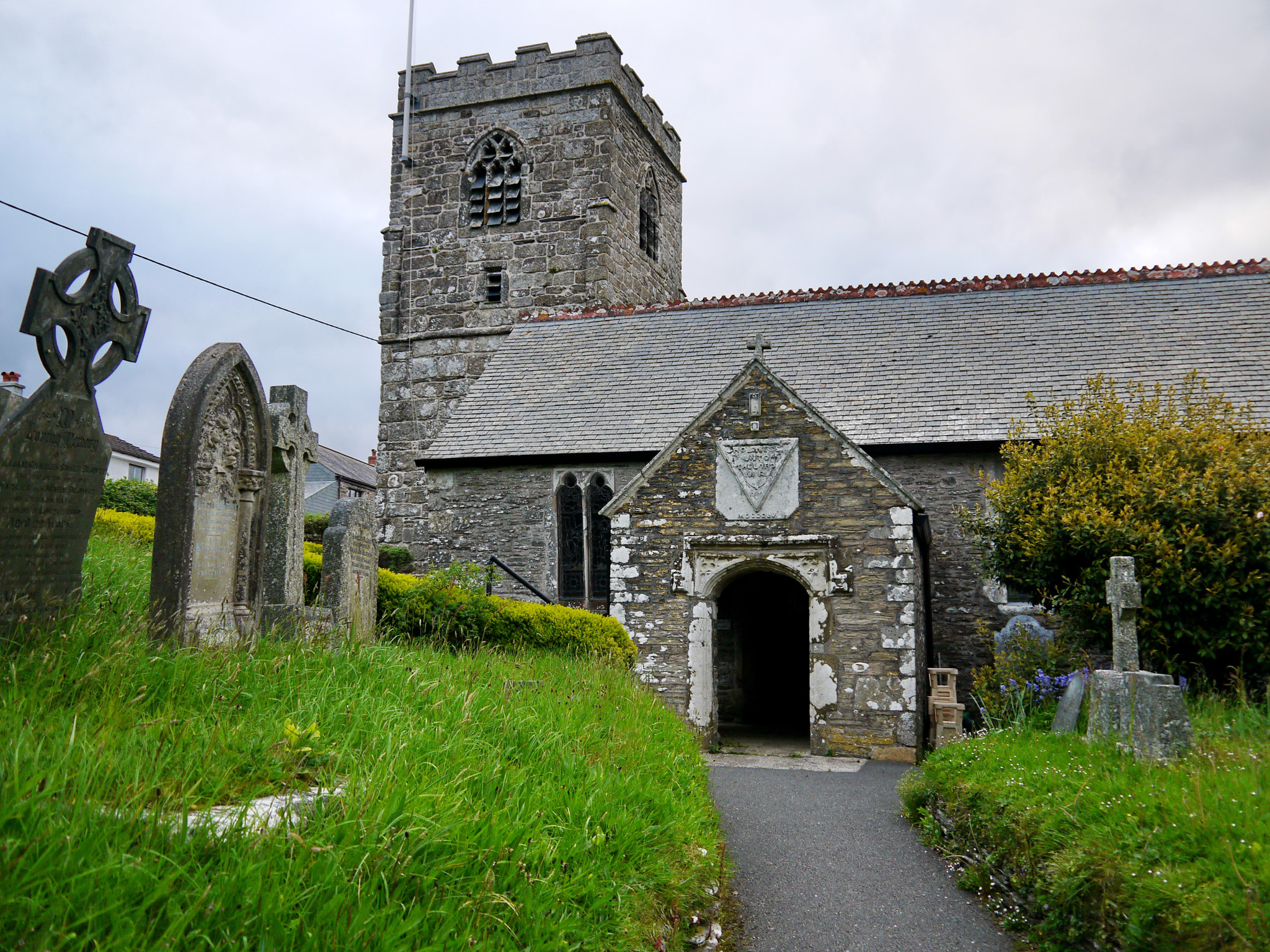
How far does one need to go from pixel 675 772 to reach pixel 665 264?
21.7 metres

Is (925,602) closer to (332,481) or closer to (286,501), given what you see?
(286,501)

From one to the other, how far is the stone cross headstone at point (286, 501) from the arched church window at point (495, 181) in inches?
634

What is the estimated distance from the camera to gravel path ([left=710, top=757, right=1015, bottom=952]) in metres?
4.82

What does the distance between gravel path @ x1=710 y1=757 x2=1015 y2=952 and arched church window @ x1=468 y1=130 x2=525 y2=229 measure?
1769 cm

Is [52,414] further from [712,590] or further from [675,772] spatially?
[712,590]

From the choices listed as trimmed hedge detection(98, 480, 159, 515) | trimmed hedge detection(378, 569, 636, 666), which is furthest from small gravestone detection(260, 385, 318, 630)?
trimmed hedge detection(98, 480, 159, 515)

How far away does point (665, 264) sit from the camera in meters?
25.9

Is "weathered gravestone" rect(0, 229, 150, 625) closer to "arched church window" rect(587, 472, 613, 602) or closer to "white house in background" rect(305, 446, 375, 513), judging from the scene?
"arched church window" rect(587, 472, 613, 602)

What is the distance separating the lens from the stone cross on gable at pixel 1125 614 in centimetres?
656

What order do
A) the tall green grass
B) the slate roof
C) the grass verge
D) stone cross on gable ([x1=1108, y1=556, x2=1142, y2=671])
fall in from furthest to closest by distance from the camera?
the slate roof < stone cross on gable ([x1=1108, y1=556, x2=1142, y2=671]) < the grass verge < the tall green grass

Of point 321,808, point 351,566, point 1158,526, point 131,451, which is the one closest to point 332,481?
point 131,451

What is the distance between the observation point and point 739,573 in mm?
11727

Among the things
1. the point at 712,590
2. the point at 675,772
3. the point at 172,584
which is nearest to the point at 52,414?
the point at 172,584

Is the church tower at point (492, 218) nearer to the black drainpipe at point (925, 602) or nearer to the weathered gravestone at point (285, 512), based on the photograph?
the black drainpipe at point (925, 602)
